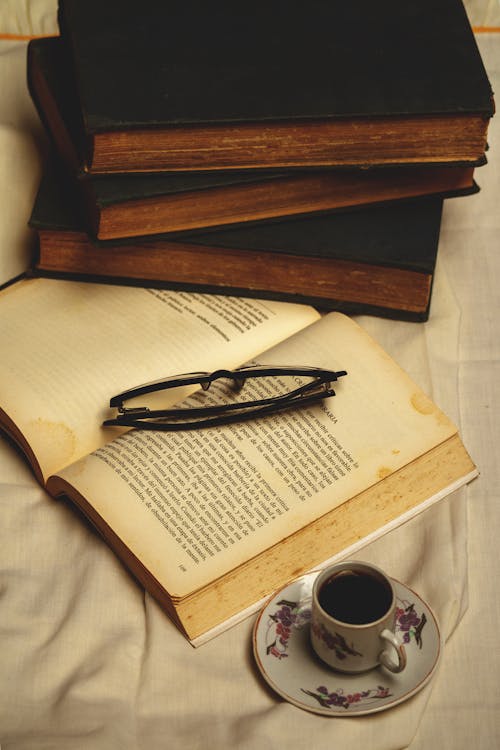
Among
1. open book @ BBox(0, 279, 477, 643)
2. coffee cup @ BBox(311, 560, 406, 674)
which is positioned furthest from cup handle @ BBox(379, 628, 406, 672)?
open book @ BBox(0, 279, 477, 643)

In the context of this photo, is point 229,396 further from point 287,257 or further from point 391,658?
point 391,658

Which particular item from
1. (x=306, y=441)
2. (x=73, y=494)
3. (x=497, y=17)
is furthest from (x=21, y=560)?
(x=497, y=17)

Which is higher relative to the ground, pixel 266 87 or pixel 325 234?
pixel 266 87

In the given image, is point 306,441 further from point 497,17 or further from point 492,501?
point 497,17

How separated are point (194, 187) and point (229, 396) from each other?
0.20m

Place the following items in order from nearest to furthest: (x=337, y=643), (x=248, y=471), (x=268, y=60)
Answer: (x=337, y=643) → (x=248, y=471) → (x=268, y=60)

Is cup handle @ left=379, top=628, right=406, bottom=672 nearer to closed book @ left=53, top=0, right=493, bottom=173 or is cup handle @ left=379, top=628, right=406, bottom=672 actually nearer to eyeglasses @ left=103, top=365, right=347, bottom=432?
eyeglasses @ left=103, top=365, right=347, bottom=432

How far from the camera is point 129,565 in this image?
2.48 feet

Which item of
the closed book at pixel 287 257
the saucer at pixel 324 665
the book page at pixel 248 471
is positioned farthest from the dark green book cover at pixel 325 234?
the saucer at pixel 324 665

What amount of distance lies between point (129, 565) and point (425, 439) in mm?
283

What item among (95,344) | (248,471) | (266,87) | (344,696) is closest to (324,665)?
(344,696)

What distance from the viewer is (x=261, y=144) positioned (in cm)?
87

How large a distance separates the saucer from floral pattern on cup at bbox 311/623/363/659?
32 mm

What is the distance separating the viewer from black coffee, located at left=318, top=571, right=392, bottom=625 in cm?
67
